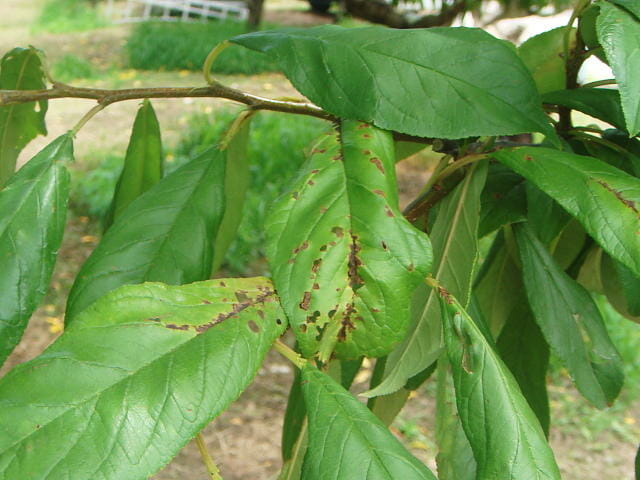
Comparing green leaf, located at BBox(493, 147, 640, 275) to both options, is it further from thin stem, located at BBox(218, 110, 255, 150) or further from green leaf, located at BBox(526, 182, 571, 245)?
thin stem, located at BBox(218, 110, 255, 150)

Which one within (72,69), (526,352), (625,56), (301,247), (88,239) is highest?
(625,56)

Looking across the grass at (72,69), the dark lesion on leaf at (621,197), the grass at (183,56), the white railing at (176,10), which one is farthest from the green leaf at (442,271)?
the white railing at (176,10)

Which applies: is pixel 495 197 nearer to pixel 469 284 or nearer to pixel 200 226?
pixel 469 284

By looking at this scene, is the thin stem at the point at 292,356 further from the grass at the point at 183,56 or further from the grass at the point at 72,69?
the grass at the point at 183,56

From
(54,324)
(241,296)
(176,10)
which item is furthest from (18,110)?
(176,10)

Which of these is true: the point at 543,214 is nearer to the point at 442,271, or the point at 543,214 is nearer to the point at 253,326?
the point at 442,271
